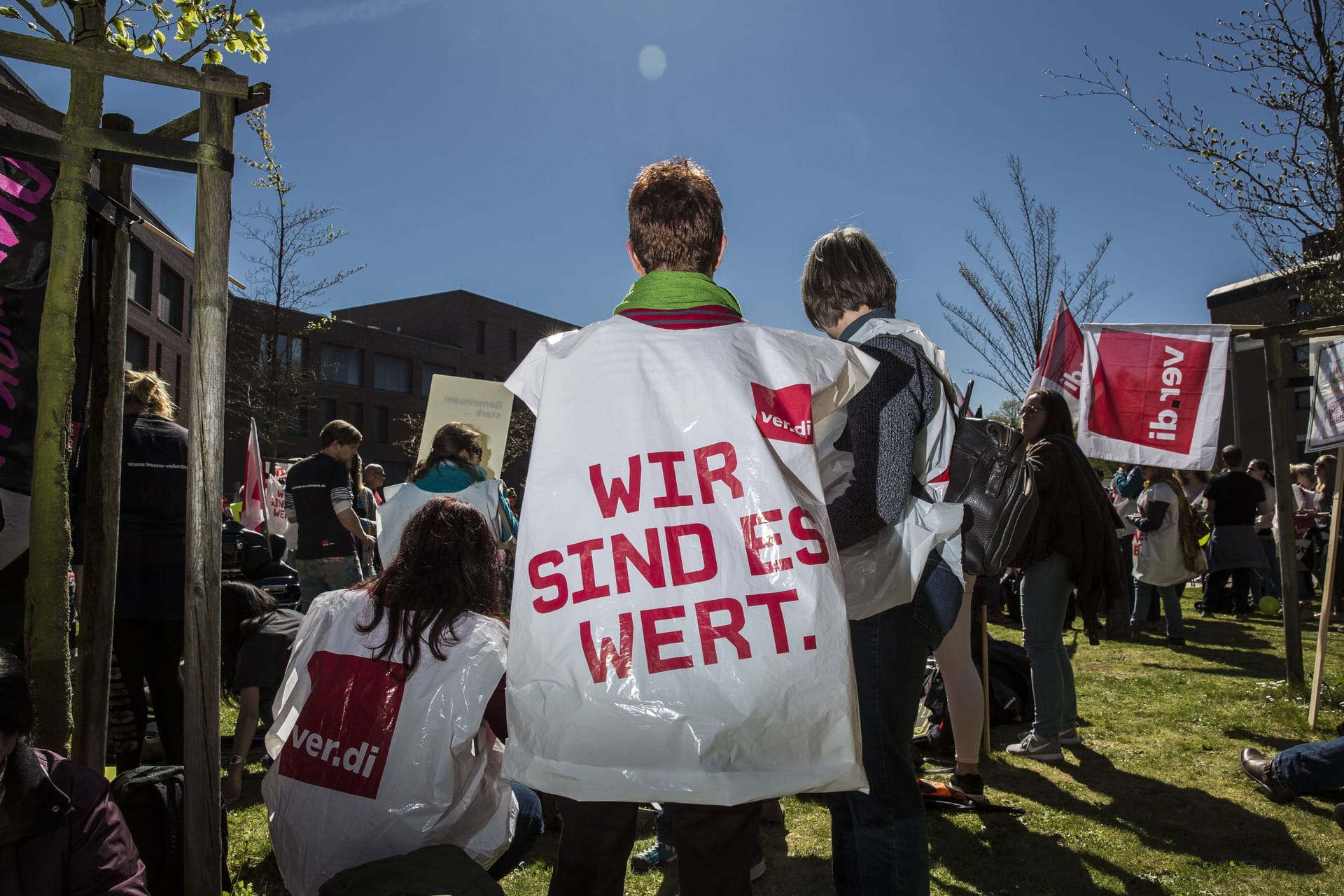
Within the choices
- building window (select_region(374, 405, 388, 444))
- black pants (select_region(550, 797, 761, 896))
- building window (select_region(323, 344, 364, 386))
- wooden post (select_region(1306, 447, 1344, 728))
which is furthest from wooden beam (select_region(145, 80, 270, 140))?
building window (select_region(374, 405, 388, 444))

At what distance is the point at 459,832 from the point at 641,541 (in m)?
1.19

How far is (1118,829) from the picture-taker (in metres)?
3.50

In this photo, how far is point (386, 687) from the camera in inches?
88.0

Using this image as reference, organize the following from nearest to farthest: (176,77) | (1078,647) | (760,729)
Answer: (760,729) → (176,77) → (1078,647)

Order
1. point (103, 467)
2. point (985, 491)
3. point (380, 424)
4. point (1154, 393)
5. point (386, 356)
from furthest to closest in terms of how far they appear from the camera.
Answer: point (386, 356)
point (380, 424)
point (1154, 393)
point (103, 467)
point (985, 491)

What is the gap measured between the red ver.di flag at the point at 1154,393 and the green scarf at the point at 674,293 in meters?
4.83

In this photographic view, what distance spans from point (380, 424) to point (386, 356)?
3552mm

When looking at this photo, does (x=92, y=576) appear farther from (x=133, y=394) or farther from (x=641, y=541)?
(x=641, y=541)

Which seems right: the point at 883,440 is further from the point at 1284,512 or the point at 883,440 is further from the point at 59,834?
the point at 1284,512

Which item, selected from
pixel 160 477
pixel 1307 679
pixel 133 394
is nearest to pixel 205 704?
pixel 160 477

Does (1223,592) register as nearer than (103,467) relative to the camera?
No

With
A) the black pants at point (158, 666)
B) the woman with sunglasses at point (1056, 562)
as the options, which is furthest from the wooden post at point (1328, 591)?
the black pants at point (158, 666)

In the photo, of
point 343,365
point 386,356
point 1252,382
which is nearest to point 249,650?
point 343,365

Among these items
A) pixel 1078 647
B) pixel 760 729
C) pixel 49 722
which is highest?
pixel 760 729
